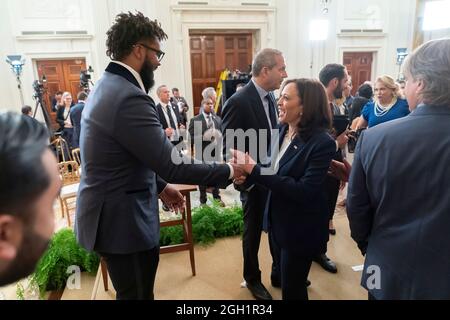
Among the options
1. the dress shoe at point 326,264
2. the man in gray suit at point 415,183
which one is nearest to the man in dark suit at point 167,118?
the dress shoe at point 326,264

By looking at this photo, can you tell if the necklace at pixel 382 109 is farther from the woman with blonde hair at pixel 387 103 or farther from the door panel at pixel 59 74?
the door panel at pixel 59 74

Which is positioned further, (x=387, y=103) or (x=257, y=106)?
(x=387, y=103)

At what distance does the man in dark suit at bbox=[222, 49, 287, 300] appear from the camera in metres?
2.10

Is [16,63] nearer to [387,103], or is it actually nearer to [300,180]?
[387,103]

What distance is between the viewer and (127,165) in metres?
1.34

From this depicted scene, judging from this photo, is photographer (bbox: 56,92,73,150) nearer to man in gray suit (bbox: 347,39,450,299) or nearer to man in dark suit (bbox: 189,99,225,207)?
man in dark suit (bbox: 189,99,225,207)

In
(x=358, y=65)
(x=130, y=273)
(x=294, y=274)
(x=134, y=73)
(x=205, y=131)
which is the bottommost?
(x=294, y=274)

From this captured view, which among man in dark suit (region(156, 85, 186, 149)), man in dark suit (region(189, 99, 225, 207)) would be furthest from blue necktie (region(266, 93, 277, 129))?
man in dark suit (region(156, 85, 186, 149))

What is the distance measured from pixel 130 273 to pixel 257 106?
50.9 inches

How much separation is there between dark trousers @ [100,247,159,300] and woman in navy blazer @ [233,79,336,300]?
64cm

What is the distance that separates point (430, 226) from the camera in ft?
3.64

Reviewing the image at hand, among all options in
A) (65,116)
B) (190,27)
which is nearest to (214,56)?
(190,27)
